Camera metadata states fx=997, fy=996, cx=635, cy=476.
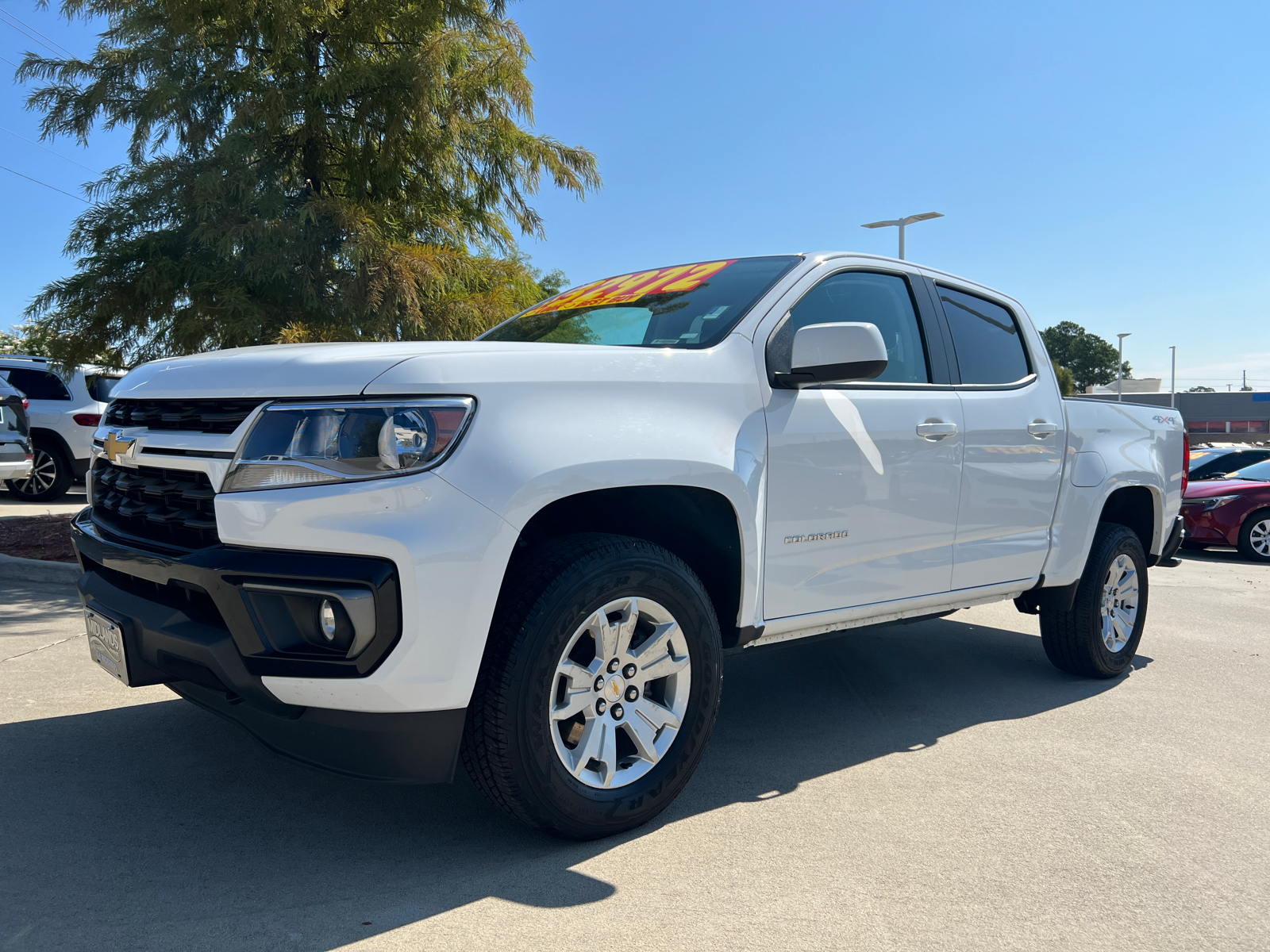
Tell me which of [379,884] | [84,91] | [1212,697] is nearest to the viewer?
[379,884]

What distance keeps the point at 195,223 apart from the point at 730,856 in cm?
667

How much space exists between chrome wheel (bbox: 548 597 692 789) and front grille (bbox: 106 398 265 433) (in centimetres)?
111

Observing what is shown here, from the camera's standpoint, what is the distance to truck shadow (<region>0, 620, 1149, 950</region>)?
2.48 metres

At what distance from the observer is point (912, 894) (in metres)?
2.71

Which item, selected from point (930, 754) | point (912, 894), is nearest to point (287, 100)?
point (930, 754)

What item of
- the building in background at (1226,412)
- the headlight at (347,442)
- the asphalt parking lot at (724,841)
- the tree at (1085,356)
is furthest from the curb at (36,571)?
the tree at (1085,356)

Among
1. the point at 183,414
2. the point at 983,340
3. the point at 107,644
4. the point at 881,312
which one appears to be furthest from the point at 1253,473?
the point at 107,644

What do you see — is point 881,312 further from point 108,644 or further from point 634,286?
point 108,644

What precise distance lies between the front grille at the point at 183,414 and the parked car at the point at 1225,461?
519 inches

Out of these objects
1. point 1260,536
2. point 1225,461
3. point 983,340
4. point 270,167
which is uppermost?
point 270,167

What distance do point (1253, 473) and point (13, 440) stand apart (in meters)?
13.8

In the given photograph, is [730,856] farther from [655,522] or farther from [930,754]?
[930,754]

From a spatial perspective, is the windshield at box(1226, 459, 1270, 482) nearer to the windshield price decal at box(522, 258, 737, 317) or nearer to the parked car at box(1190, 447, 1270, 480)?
the parked car at box(1190, 447, 1270, 480)

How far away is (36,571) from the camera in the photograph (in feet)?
23.3
